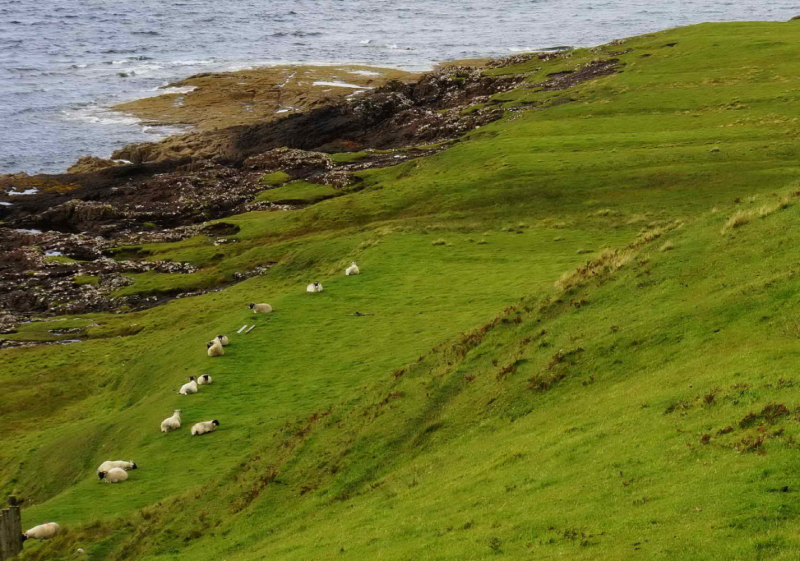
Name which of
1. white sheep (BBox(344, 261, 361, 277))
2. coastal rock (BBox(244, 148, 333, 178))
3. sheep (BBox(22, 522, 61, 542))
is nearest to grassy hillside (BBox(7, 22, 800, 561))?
sheep (BBox(22, 522, 61, 542))

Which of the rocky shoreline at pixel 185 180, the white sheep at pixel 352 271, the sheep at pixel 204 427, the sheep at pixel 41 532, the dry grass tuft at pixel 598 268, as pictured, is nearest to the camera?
the sheep at pixel 41 532

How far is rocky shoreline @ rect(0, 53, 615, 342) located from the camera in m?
60.7

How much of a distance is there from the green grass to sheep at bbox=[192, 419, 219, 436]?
43.0 m

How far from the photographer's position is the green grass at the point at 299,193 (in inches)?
2847

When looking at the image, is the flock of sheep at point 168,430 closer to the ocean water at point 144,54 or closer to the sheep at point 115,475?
the sheep at point 115,475

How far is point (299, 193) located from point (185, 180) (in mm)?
14209

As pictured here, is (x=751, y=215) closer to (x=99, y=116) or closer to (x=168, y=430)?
(x=168, y=430)

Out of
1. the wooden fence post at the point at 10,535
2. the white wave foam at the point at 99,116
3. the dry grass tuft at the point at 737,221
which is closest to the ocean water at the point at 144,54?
the white wave foam at the point at 99,116

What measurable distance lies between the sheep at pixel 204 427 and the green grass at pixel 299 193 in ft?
141

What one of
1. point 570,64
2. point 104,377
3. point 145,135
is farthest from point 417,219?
point 145,135

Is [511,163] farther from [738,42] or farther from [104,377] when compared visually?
[738,42]

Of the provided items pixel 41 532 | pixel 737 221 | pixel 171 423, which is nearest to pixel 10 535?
pixel 41 532

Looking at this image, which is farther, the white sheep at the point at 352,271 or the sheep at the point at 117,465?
the white sheep at the point at 352,271

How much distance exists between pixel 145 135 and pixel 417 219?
6696 centimetres
